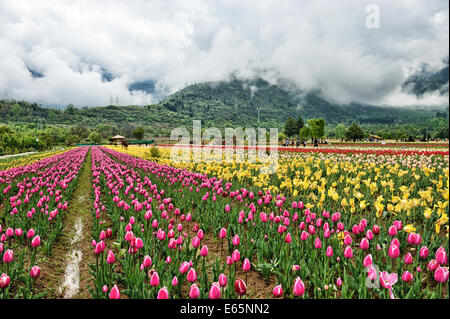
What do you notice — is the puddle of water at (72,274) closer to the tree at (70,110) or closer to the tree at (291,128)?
the tree at (291,128)

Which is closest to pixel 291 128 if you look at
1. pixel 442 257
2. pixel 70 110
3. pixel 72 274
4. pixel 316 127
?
pixel 316 127

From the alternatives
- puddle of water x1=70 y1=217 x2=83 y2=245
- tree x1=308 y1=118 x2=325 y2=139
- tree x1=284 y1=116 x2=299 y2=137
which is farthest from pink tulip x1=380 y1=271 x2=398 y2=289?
tree x1=284 y1=116 x2=299 y2=137

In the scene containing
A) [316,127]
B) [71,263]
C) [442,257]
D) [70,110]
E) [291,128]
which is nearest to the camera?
[442,257]

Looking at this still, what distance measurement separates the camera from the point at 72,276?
3.11 meters

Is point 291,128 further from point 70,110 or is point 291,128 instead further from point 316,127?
point 70,110

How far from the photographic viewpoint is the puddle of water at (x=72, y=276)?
2.77m

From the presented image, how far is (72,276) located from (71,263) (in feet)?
1.39

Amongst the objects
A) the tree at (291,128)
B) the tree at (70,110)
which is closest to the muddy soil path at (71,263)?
the tree at (291,128)

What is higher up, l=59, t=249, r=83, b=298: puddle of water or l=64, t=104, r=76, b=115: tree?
l=64, t=104, r=76, b=115: tree

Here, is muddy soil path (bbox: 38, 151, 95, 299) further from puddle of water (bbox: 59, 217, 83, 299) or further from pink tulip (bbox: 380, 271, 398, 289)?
pink tulip (bbox: 380, 271, 398, 289)

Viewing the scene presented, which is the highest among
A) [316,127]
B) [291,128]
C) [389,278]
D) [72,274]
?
[291,128]

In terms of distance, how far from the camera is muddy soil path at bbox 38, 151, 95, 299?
9.17 feet
